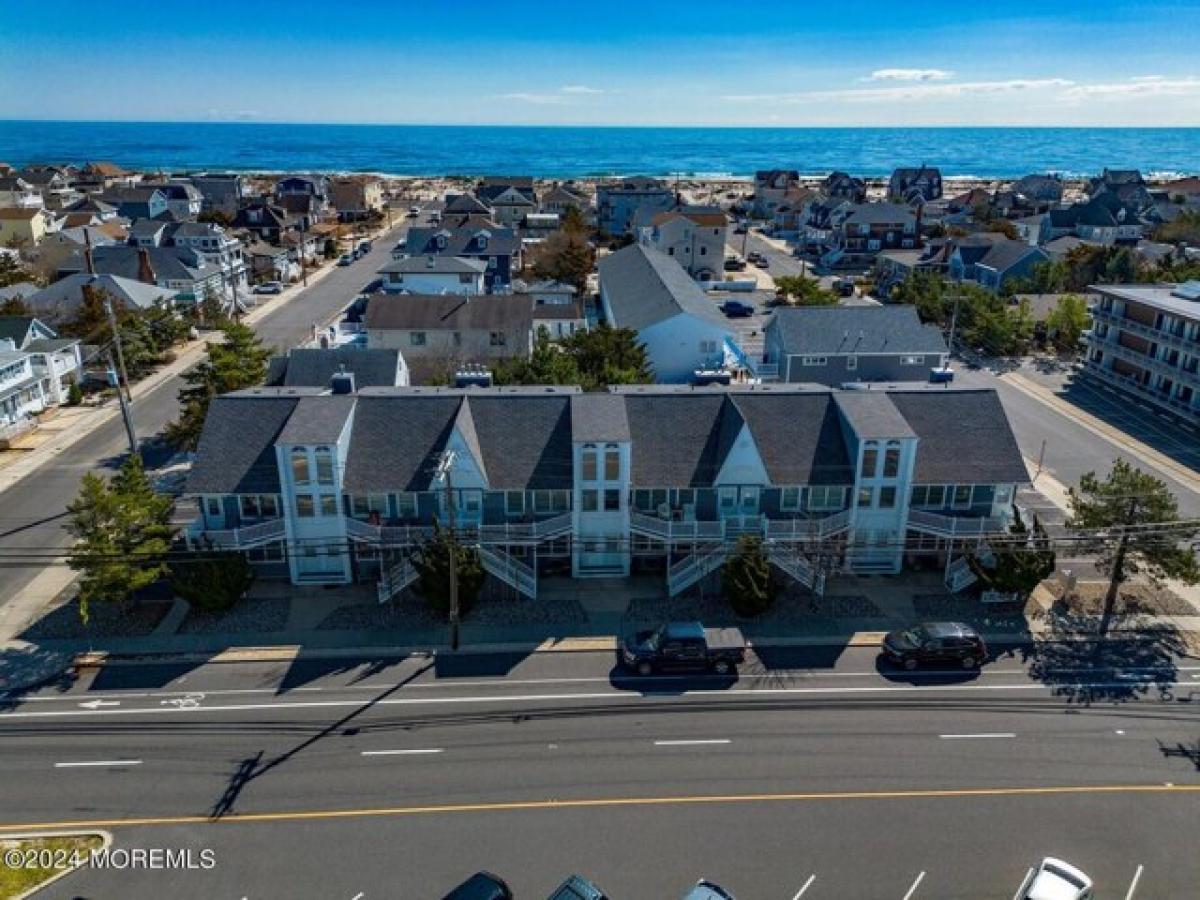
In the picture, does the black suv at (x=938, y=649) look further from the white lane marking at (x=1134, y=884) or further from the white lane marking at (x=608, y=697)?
the white lane marking at (x=1134, y=884)

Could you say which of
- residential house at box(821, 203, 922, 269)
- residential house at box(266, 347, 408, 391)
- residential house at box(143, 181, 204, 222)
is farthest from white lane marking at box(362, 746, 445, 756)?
residential house at box(143, 181, 204, 222)

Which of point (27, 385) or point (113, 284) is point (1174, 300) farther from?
point (113, 284)

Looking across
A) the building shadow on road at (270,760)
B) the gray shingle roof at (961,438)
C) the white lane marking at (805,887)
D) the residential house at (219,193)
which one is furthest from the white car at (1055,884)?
Result: the residential house at (219,193)

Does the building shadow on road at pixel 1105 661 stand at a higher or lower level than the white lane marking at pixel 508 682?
higher

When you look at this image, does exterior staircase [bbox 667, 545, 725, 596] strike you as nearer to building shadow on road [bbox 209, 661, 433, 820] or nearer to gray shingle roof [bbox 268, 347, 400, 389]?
building shadow on road [bbox 209, 661, 433, 820]

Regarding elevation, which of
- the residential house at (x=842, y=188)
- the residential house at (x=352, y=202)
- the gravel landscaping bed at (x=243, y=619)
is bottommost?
the gravel landscaping bed at (x=243, y=619)

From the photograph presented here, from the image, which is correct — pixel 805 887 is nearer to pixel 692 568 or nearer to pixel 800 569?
pixel 692 568
